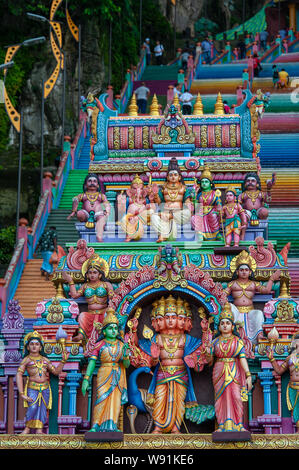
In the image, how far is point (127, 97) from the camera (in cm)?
3900

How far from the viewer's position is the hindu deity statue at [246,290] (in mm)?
18328

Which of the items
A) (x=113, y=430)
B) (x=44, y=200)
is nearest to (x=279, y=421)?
(x=113, y=430)

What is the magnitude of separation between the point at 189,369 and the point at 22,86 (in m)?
23.5

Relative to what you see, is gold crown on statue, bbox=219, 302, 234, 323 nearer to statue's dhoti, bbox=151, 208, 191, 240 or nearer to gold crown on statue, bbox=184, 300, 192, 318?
gold crown on statue, bbox=184, 300, 192, 318

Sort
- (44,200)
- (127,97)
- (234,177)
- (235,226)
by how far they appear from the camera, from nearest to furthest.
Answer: (235,226) → (234,177) → (44,200) → (127,97)

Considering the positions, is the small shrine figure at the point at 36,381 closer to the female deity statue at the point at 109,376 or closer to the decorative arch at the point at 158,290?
the female deity statue at the point at 109,376

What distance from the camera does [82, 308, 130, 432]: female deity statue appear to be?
17047mm

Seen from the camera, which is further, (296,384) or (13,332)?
(13,332)

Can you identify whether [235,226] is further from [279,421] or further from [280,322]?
[279,421]

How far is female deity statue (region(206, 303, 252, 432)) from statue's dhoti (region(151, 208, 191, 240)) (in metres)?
2.84

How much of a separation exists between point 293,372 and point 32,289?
33.4ft

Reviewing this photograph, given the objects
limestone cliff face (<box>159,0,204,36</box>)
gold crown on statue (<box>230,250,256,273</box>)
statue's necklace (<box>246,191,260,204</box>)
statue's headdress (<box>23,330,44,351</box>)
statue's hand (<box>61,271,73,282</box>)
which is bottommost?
statue's headdress (<box>23,330,44,351</box>)

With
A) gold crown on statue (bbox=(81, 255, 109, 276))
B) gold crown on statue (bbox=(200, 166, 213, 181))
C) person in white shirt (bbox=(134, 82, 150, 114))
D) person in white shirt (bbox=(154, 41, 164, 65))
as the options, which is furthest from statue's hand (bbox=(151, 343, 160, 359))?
person in white shirt (bbox=(154, 41, 164, 65))

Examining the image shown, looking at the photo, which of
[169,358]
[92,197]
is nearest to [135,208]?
[92,197]
